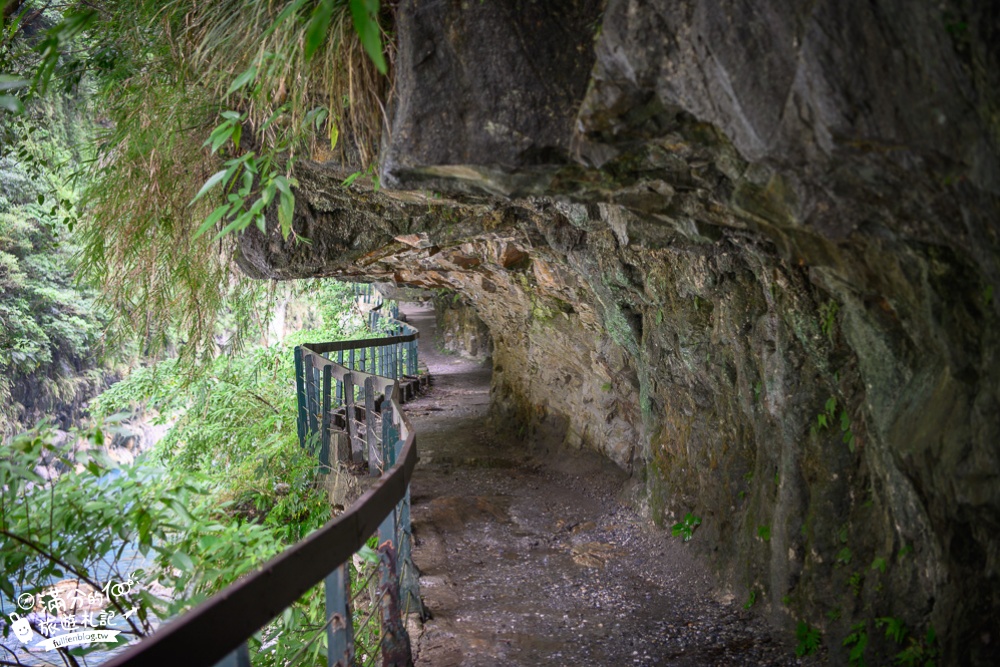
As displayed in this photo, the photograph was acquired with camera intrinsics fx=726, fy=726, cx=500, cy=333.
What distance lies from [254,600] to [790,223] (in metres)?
2.14

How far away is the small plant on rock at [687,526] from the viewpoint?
5285 mm

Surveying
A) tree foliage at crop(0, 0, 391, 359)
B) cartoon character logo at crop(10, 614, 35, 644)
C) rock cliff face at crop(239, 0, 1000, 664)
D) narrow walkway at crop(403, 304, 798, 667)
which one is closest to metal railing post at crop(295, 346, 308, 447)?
narrow walkway at crop(403, 304, 798, 667)

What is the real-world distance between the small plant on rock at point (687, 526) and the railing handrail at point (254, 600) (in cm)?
331

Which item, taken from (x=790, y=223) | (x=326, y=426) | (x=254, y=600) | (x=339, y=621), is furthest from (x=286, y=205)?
(x=326, y=426)

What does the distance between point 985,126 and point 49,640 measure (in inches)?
123

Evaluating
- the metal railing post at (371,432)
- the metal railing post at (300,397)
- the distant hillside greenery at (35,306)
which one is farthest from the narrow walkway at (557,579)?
the distant hillside greenery at (35,306)

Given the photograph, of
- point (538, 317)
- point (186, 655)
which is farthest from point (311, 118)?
point (538, 317)

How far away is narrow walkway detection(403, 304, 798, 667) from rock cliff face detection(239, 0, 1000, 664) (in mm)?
408

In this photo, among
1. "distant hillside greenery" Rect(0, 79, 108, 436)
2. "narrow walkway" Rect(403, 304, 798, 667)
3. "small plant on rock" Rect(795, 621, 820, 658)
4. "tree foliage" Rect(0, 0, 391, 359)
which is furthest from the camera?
"distant hillside greenery" Rect(0, 79, 108, 436)

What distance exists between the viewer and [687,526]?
536 centimetres

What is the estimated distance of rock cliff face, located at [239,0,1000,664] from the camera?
6.49 ft

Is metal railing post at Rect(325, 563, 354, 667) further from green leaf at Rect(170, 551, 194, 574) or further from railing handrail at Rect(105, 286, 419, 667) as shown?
green leaf at Rect(170, 551, 194, 574)

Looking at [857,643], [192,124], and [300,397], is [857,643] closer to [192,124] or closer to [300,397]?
[192,124]

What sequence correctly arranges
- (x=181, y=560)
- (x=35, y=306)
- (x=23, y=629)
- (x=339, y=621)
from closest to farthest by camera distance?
(x=339, y=621) < (x=181, y=560) < (x=23, y=629) < (x=35, y=306)
